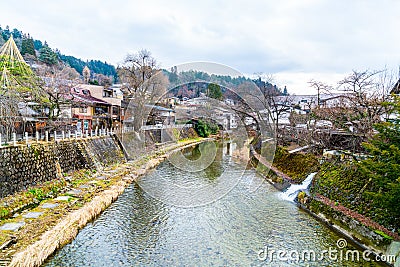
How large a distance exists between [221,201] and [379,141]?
5.98 m

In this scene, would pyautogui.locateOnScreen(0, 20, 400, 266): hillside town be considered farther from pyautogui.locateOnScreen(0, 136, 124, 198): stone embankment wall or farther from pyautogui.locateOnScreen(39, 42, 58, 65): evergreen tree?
pyautogui.locateOnScreen(39, 42, 58, 65): evergreen tree

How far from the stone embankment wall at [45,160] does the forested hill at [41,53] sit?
31087 millimetres

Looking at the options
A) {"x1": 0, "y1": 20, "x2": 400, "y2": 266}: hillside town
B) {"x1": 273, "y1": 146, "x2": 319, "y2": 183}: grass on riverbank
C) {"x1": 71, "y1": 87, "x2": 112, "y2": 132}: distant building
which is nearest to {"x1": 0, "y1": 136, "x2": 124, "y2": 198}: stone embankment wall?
{"x1": 0, "y1": 20, "x2": 400, "y2": 266}: hillside town

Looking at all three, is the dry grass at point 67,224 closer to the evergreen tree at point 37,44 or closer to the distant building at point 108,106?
the distant building at point 108,106

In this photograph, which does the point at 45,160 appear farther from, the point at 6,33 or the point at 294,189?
the point at 6,33

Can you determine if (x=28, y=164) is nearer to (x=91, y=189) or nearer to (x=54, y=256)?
(x=91, y=189)

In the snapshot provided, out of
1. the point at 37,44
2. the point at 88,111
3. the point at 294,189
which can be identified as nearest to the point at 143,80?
the point at 88,111

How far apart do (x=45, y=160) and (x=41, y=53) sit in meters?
39.7

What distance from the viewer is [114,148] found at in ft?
61.2

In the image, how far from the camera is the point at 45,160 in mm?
11297

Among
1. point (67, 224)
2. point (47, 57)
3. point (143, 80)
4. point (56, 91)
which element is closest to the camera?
point (67, 224)

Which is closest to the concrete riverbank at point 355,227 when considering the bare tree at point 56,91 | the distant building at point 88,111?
the bare tree at point 56,91

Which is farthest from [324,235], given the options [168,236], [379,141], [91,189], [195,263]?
[91,189]

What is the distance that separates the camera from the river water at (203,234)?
21.5ft
